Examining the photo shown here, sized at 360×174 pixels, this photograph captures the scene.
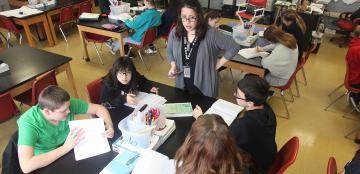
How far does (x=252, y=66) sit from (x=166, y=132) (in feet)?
5.12

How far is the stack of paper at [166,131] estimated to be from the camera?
1.51 m

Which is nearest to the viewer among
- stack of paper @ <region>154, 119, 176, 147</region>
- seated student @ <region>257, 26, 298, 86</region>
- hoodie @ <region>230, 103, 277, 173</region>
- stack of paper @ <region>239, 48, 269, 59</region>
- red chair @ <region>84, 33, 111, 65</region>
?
hoodie @ <region>230, 103, 277, 173</region>

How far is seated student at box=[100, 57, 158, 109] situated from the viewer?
1860mm

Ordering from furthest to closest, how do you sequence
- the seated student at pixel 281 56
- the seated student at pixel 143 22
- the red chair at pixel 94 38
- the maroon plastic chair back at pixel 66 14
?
the maroon plastic chair back at pixel 66 14 < the red chair at pixel 94 38 < the seated student at pixel 143 22 < the seated student at pixel 281 56

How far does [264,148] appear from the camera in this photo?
1423 mm

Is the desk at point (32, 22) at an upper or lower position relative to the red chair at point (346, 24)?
upper

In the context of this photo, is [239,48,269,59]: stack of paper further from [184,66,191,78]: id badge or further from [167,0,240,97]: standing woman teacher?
[184,66,191,78]: id badge

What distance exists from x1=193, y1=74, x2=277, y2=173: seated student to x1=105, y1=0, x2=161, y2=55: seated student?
252 cm

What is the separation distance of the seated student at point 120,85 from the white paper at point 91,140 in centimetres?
29

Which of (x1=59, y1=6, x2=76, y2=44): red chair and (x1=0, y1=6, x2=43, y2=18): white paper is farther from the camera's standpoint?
(x1=59, y1=6, x2=76, y2=44): red chair

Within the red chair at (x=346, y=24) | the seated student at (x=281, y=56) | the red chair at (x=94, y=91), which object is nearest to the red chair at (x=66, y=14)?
the red chair at (x=94, y=91)

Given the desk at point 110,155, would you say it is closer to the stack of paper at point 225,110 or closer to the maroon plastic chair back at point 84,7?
the stack of paper at point 225,110

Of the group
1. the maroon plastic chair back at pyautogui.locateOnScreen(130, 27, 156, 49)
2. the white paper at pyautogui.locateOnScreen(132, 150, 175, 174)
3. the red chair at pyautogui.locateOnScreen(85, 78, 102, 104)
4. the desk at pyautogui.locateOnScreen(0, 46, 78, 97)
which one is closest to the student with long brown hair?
the white paper at pyautogui.locateOnScreen(132, 150, 175, 174)

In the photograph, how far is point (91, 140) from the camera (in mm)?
1510
